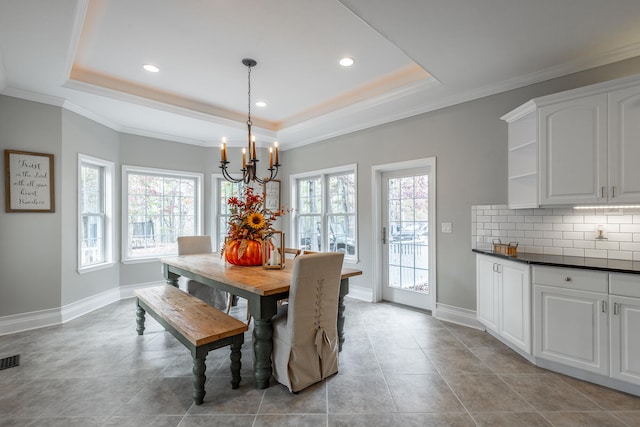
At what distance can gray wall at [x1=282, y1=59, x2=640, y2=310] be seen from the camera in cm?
307

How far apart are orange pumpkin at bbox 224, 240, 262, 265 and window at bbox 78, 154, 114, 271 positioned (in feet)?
7.80

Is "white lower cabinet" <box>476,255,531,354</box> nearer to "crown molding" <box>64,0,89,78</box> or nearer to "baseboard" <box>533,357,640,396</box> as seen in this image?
"baseboard" <box>533,357,640,396</box>

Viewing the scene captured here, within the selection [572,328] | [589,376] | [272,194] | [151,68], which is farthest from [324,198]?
[589,376]

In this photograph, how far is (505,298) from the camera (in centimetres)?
278

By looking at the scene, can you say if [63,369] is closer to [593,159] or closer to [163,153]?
[163,153]

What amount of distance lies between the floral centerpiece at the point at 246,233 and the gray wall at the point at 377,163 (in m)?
2.10

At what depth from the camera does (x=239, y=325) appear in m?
2.20

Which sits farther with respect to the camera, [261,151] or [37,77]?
[261,151]

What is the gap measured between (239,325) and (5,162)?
3.26 meters

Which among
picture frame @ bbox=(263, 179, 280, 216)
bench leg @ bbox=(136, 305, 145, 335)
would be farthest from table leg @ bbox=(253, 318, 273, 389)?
picture frame @ bbox=(263, 179, 280, 216)

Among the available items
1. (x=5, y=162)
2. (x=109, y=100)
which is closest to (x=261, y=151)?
(x=109, y=100)

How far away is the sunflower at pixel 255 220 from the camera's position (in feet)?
9.22

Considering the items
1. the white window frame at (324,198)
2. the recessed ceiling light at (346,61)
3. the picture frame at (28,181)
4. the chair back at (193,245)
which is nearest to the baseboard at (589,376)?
the white window frame at (324,198)

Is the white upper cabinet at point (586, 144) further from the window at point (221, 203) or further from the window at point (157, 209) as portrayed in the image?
the window at point (157, 209)
